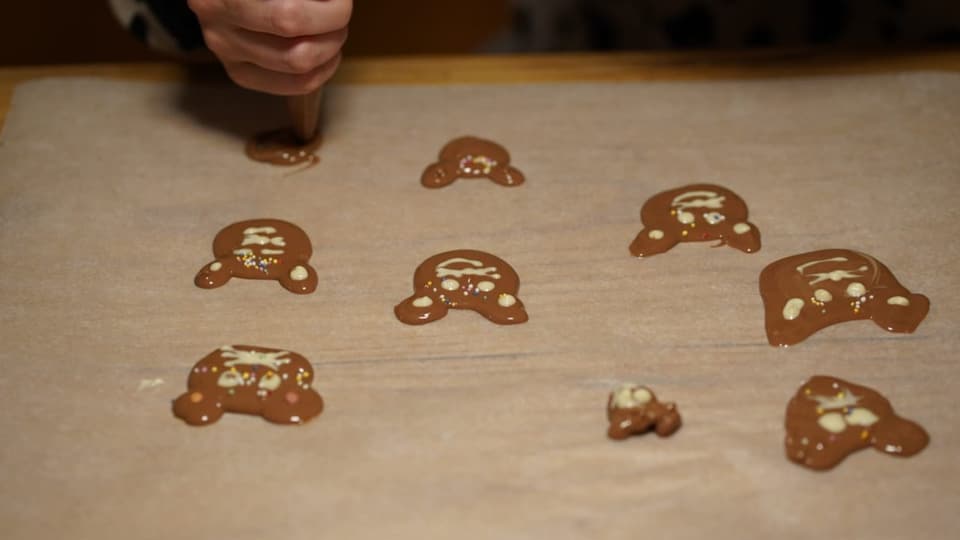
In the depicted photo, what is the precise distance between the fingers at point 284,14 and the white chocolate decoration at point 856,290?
0.53 metres

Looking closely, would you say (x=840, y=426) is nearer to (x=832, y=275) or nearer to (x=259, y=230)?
(x=832, y=275)

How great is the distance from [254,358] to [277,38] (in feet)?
1.07

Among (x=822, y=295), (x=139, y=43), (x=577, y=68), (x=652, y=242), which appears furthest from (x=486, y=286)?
(x=139, y=43)

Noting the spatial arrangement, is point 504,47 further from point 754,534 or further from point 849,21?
point 754,534

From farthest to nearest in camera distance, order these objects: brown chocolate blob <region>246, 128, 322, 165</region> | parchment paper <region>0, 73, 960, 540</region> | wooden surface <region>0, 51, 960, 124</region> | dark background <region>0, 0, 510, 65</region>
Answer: dark background <region>0, 0, 510, 65</region> → wooden surface <region>0, 51, 960, 124</region> → brown chocolate blob <region>246, 128, 322, 165</region> → parchment paper <region>0, 73, 960, 540</region>

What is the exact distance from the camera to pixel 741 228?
3.30 ft

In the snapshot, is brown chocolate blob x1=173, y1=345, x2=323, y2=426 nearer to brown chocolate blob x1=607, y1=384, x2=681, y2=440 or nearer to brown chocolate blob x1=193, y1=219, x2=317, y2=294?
brown chocolate blob x1=193, y1=219, x2=317, y2=294

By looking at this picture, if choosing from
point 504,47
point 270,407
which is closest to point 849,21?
point 504,47

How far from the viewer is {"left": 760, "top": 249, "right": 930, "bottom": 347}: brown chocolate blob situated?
2.97 ft

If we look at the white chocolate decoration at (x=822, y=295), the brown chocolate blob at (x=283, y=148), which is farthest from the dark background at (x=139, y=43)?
the white chocolate decoration at (x=822, y=295)

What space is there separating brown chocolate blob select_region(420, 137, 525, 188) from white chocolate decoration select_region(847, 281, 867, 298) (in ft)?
1.12

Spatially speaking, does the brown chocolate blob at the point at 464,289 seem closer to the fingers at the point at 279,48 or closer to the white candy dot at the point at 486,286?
the white candy dot at the point at 486,286

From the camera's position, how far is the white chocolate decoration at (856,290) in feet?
3.04

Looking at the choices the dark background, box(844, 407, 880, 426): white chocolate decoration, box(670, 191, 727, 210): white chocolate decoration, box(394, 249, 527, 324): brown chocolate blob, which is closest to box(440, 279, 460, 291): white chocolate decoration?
box(394, 249, 527, 324): brown chocolate blob
